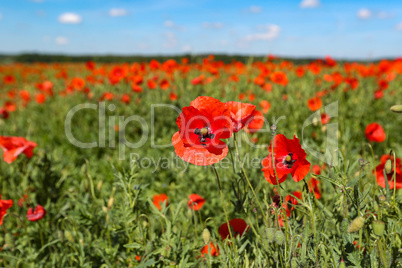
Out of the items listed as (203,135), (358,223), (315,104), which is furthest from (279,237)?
(315,104)

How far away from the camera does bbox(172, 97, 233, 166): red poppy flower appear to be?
3.64 ft

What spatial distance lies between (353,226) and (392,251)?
0.34 metres

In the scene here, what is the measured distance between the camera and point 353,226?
37.6 inches

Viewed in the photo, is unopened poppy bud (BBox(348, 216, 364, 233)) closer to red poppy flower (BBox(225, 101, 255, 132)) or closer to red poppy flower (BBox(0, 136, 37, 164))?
red poppy flower (BBox(225, 101, 255, 132))

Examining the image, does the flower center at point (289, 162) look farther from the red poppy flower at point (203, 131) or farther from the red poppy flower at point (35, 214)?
the red poppy flower at point (35, 214)

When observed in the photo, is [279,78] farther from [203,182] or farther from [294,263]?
[294,263]

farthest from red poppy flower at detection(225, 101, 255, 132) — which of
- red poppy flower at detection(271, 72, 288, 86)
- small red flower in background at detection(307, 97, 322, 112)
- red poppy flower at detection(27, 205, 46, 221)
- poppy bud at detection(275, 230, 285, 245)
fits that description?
red poppy flower at detection(271, 72, 288, 86)

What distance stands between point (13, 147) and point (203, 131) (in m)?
1.57

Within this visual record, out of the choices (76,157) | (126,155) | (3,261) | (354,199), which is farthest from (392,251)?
(76,157)

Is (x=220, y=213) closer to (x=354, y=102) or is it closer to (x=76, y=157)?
(x=76, y=157)

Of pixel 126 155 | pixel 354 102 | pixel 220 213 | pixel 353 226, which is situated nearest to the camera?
pixel 353 226

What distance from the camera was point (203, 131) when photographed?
117 centimetres

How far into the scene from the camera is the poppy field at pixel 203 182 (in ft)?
3.75

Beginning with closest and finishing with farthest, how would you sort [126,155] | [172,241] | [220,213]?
[172,241] < [220,213] < [126,155]
